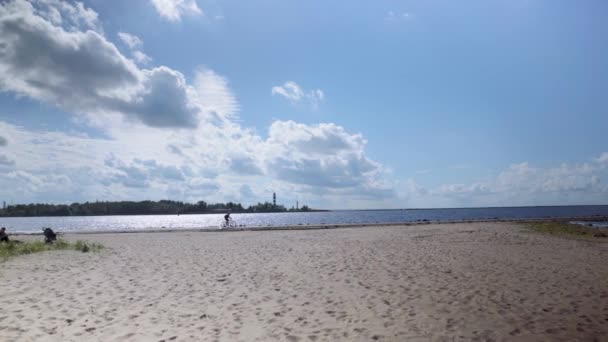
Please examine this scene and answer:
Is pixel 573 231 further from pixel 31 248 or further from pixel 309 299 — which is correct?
pixel 31 248

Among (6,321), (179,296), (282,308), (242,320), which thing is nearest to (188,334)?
(242,320)

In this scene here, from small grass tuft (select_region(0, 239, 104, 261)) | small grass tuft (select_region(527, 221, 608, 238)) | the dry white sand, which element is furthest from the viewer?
small grass tuft (select_region(527, 221, 608, 238))

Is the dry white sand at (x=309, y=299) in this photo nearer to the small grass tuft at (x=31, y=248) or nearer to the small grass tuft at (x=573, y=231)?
the small grass tuft at (x=31, y=248)

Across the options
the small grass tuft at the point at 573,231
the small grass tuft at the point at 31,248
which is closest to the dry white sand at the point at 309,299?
the small grass tuft at the point at 31,248

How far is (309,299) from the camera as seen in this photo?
10930 millimetres

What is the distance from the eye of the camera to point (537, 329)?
8195mm

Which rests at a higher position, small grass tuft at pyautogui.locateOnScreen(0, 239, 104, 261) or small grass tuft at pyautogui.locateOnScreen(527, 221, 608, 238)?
small grass tuft at pyautogui.locateOnScreen(0, 239, 104, 261)

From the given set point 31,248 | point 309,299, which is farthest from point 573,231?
point 31,248

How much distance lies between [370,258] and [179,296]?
10.9 metres

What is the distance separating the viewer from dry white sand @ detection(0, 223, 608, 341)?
26.9ft

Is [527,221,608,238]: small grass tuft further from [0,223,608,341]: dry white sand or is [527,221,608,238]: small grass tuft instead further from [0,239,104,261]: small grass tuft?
[0,239,104,261]: small grass tuft

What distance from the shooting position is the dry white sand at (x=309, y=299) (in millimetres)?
8195

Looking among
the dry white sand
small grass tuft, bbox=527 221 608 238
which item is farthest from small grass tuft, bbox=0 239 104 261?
small grass tuft, bbox=527 221 608 238

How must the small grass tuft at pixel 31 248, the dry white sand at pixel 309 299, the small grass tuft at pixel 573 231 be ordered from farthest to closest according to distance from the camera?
1. the small grass tuft at pixel 573 231
2. the small grass tuft at pixel 31 248
3. the dry white sand at pixel 309 299
